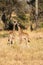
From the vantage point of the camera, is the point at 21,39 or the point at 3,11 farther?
the point at 3,11

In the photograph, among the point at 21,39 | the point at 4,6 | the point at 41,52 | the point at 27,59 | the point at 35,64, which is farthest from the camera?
the point at 4,6

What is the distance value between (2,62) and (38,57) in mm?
1861

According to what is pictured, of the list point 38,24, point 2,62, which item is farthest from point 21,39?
point 38,24

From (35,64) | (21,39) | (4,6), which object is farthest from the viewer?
(4,6)

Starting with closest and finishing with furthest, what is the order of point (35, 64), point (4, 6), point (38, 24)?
point (35, 64), point (4, 6), point (38, 24)

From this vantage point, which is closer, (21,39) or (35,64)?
(35,64)

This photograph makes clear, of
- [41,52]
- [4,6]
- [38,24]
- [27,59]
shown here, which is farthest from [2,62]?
[38,24]

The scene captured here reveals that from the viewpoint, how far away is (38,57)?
38.2 feet

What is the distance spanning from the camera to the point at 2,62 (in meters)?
10.6

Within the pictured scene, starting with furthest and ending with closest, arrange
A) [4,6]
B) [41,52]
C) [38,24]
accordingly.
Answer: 1. [38,24]
2. [4,6]
3. [41,52]

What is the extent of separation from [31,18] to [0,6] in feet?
14.7

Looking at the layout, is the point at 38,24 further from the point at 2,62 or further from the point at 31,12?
the point at 2,62

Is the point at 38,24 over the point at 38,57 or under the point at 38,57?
under

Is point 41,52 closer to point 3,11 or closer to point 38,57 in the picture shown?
point 38,57
